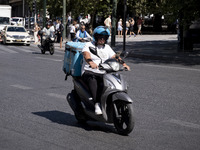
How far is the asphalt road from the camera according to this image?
19.9ft

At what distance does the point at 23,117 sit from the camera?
A: 781cm

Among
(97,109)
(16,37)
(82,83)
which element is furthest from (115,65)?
(16,37)

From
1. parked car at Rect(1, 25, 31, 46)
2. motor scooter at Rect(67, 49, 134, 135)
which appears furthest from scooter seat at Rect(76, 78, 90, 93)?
parked car at Rect(1, 25, 31, 46)

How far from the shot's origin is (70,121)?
24.8 ft

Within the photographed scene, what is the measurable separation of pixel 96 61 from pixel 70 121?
4.05 ft

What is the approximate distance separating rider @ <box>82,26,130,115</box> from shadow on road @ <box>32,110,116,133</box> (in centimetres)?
51

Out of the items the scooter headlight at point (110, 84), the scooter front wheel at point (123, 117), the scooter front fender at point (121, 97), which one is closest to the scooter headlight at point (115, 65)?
the scooter headlight at point (110, 84)

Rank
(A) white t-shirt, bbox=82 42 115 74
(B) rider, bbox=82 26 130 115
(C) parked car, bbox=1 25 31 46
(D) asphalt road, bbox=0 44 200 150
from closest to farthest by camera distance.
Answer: (D) asphalt road, bbox=0 44 200 150, (B) rider, bbox=82 26 130 115, (A) white t-shirt, bbox=82 42 115 74, (C) parked car, bbox=1 25 31 46

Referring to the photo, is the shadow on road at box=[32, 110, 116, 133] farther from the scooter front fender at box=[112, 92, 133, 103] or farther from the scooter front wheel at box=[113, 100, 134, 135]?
the scooter front fender at box=[112, 92, 133, 103]

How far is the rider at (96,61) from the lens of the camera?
6.62 meters

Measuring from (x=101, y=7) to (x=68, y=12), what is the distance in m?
5.67

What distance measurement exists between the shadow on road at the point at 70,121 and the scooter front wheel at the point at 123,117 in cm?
31

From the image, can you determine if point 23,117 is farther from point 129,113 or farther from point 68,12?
point 68,12

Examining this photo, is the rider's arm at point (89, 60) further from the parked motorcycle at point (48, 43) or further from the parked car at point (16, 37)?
the parked car at point (16, 37)
